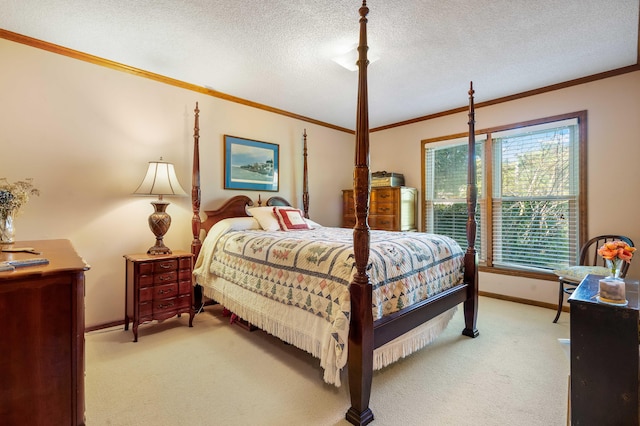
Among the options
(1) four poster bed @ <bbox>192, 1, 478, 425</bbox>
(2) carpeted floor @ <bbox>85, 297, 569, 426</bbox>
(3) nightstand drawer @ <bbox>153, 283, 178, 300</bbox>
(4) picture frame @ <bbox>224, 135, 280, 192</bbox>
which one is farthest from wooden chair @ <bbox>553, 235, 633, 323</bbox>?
(3) nightstand drawer @ <bbox>153, 283, 178, 300</bbox>

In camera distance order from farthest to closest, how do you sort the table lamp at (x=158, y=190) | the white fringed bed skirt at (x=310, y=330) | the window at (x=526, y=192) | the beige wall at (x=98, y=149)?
the window at (x=526, y=192) → the table lamp at (x=158, y=190) → the beige wall at (x=98, y=149) → the white fringed bed skirt at (x=310, y=330)

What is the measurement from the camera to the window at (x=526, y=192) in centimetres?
330

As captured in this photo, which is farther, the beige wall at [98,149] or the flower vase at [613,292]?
the beige wall at [98,149]

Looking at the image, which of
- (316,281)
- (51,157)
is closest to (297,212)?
(316,281)

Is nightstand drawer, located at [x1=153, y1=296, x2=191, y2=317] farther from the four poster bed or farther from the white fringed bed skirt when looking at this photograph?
the white fringed bed skirt

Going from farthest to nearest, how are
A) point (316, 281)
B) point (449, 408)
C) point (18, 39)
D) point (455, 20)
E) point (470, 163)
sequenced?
point (470, 163) → point (18, 39) → point (455, 20) → point (316, 281) → point (449, 408)

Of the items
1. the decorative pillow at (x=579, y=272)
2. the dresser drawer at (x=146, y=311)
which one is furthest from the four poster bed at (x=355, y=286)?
the decorative pillow at (x=579, y=272)

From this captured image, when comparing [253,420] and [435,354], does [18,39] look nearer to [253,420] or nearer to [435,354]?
[253,420]

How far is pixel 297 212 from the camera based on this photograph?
3.72 m

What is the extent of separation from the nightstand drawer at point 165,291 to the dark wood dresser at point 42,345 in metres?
1.53

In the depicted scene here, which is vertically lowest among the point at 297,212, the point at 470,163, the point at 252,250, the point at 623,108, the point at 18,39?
the point at 252,250

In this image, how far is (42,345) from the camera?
1094mm

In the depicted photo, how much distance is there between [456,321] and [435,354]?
872 millimetres

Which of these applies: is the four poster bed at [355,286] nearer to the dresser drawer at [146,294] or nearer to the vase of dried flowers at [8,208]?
the dresser drawer at [146,294]
